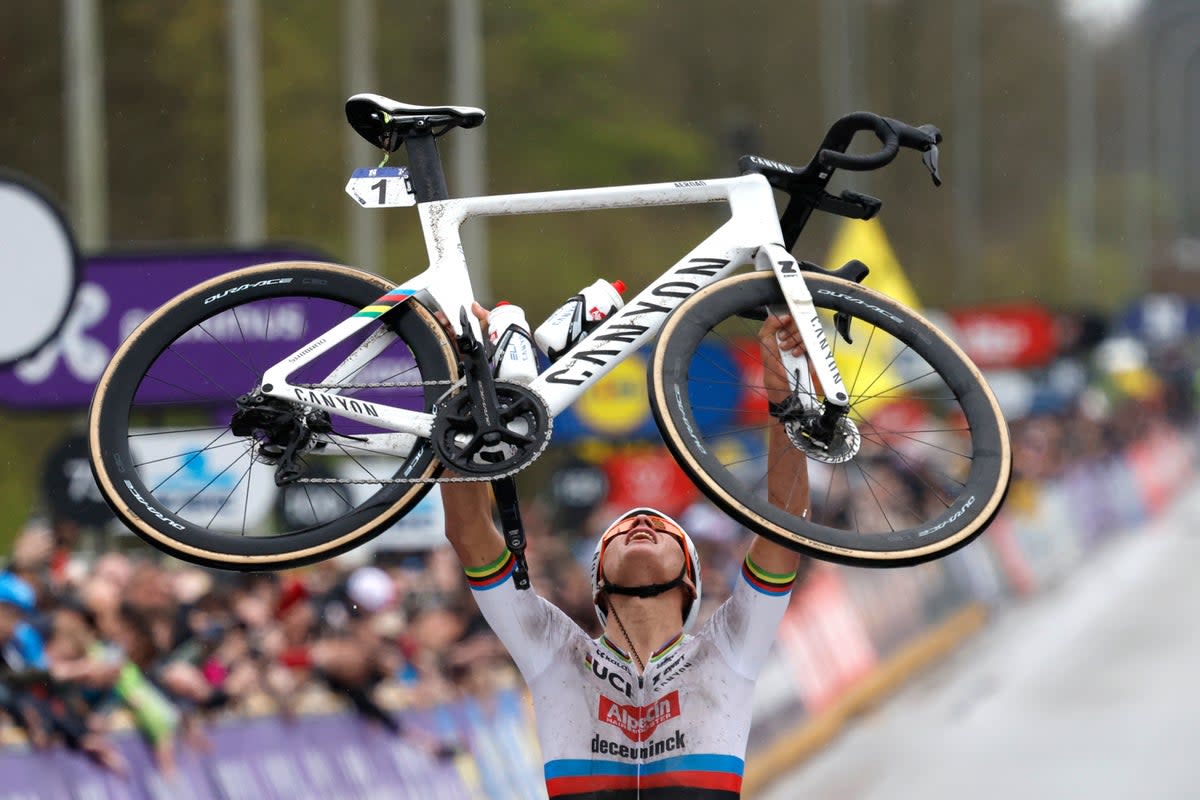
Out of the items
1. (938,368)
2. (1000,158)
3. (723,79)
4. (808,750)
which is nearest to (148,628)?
(938,368)

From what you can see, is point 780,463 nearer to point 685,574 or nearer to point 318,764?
point 685,574

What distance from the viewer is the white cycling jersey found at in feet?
16.2

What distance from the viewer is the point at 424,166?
5.03 meters

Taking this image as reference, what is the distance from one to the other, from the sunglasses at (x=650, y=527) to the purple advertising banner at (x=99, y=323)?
3676mm

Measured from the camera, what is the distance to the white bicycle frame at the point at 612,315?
4812 millimetres

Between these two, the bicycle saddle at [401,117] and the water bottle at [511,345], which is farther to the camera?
the bicycle saddle at [401,117]

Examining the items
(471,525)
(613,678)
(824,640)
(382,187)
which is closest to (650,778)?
(613,678)

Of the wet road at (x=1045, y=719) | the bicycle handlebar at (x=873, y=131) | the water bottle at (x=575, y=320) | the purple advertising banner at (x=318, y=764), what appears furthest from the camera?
the wet road at (x=1045, y=719)

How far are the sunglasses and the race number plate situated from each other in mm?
1009

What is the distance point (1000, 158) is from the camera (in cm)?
5684

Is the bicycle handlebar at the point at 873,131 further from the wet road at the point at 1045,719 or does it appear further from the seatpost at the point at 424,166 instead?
the wet road at the point at 1045,719

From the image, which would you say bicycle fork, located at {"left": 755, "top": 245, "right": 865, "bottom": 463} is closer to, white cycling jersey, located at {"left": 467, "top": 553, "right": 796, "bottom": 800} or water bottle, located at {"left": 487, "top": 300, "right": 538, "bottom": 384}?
white cycling jersey, located at {"left": 467, "top": 553, "right": 796, "bottom": 800}

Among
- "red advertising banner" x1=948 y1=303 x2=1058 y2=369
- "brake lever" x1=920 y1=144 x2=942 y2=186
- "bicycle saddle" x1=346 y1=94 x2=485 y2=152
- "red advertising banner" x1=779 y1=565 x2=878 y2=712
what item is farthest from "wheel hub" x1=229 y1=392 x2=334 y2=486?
"red advertising banner" x1=948 y1=303 x2=1058 y2=369

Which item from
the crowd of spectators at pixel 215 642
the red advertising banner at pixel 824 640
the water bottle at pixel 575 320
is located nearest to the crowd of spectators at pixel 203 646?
the crowd of spectators at pixel 215 642
